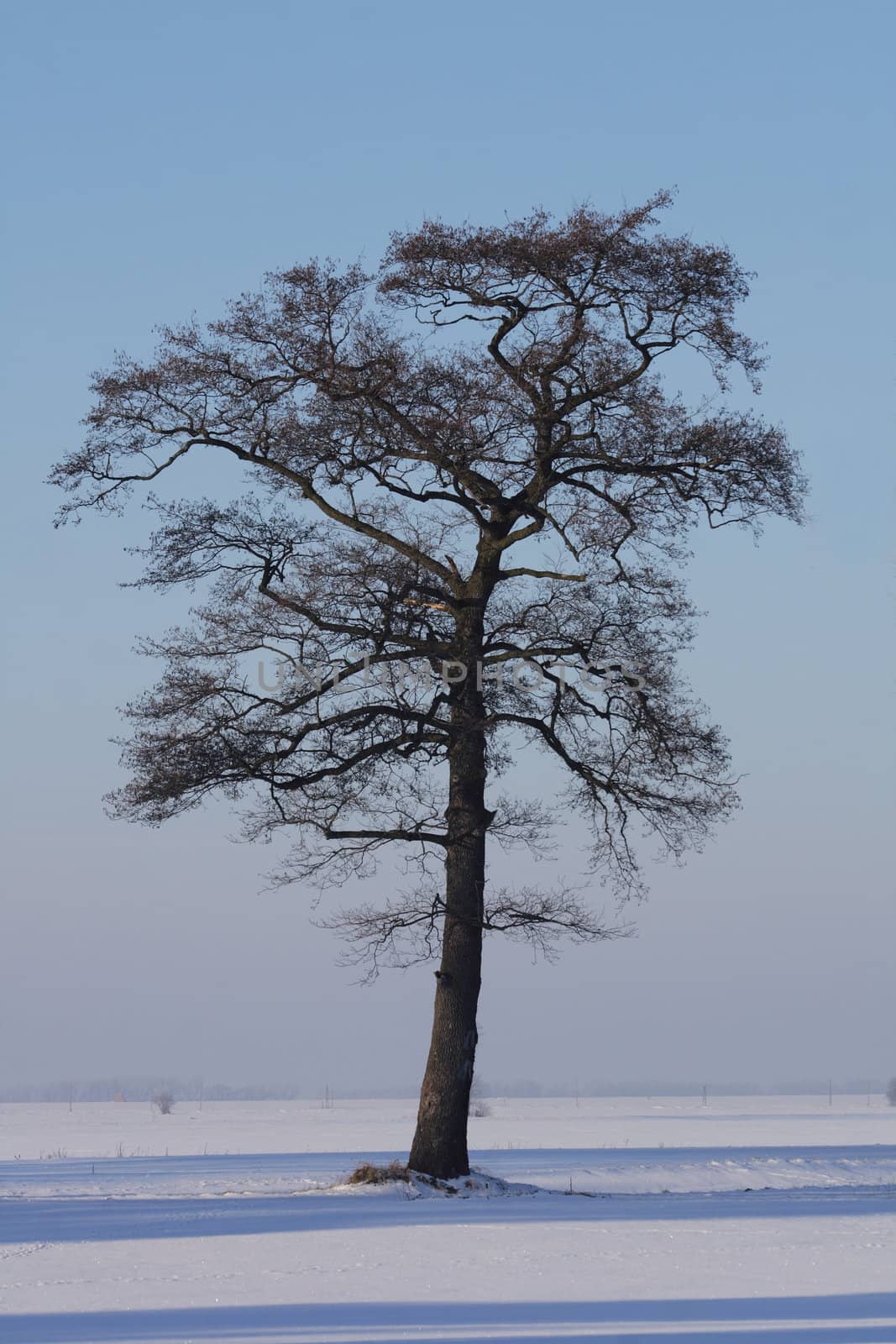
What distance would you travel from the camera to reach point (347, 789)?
1917 cm

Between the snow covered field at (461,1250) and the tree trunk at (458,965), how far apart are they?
1.06 m

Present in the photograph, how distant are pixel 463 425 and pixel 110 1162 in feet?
45.3

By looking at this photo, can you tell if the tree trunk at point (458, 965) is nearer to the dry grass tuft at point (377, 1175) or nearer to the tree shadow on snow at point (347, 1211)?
the dry grass tuft at point (377, 1175)

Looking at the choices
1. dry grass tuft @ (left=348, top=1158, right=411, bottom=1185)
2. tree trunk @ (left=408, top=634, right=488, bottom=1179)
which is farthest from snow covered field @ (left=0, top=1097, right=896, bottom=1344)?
tree trunk @ (left=408, top=634, right=488, bottom=1179)

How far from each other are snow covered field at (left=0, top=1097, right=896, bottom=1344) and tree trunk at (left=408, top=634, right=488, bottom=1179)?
3.49 feet

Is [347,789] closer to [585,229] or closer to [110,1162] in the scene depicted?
[585,229]

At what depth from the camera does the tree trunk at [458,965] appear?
1833 centimetres

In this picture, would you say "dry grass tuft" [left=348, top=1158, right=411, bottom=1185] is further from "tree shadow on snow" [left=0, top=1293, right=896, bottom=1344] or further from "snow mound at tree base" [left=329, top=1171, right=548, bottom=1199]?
"tree shadow on snow" [left=0, top=1293, right=896, bottom=1344]

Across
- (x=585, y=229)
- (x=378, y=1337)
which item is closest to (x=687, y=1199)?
(x=378, y=1337)

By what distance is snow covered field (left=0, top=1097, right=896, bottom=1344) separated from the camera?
863cm

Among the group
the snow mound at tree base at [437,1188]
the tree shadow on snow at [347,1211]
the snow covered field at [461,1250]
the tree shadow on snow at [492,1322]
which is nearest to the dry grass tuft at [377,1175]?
the snow mound at tree base at [437,1188]

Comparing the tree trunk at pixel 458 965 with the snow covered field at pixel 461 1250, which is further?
A: the tree trunk at pixel 458 965

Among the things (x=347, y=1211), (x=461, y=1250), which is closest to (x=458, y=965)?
(x=347, y=1211)

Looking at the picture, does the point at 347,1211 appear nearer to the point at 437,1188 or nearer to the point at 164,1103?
the point at 437,1188
